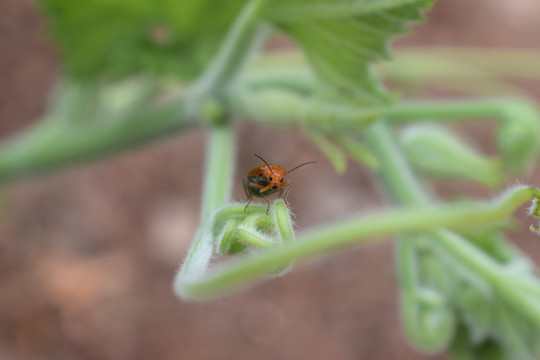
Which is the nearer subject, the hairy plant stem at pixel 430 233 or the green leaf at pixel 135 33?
the hairy plant stem at pixel 430 233

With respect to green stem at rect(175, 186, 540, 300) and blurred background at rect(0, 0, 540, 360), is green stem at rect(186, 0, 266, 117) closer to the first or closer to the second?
green stem at rect(175, 186, 540, 300)

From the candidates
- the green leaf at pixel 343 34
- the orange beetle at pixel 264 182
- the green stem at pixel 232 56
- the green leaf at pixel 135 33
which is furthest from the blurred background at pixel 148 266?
the orange beetle at pixel 264 182

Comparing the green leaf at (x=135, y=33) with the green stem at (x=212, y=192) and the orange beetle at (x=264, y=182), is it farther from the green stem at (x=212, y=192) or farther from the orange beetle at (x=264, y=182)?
the orange beetle at (x=264, y=182)

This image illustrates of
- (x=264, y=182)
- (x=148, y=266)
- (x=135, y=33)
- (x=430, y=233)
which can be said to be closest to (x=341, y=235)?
(x=264, y=182)

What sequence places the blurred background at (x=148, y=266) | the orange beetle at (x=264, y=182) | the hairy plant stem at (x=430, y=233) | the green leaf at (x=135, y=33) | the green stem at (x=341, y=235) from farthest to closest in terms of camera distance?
the blurred background at (x=148, y=266)
the green leaf at (x=135, y=33)
the hairy plant stem at (x=430, y=233)
the orange beetle at (x=264, y=182)
the green stem at (x=341, y=235)

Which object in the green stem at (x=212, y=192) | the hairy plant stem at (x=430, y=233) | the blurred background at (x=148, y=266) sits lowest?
the blurred background at (x=148, y=266)

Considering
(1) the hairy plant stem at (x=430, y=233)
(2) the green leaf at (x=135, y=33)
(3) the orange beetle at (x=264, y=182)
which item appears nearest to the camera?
(3) the orange beetle at (x=264, y=182)

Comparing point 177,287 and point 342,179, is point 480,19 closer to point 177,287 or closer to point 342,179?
point 342,179
